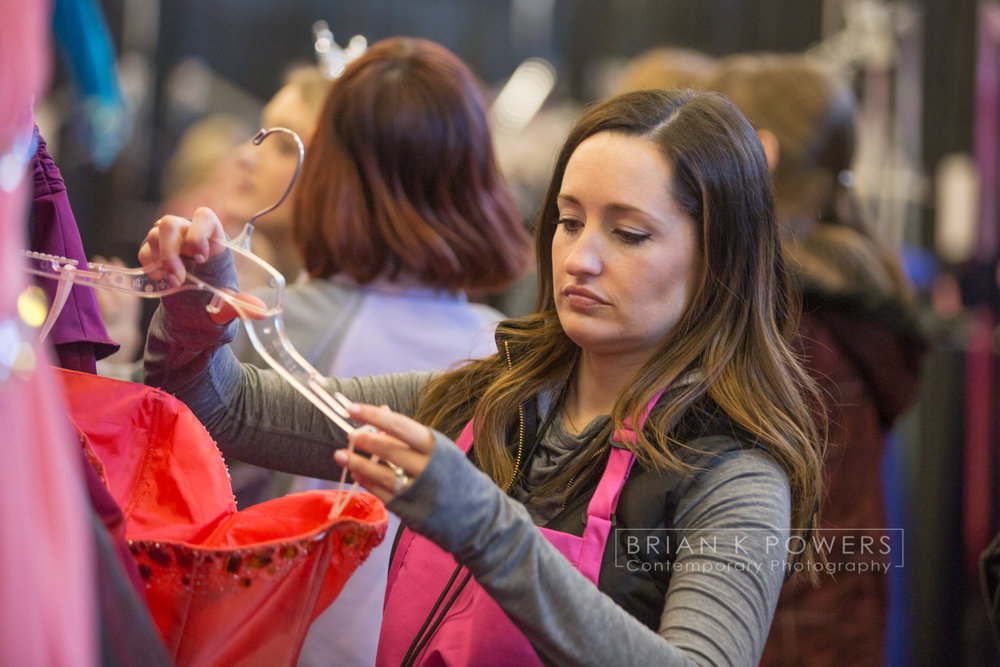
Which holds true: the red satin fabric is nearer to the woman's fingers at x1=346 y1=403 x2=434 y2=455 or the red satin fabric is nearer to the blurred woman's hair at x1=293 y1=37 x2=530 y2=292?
the woman's fingers at x1=346 y1=403 x2=434 y2=455

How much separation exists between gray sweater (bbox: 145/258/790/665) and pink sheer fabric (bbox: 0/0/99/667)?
0.24 metres

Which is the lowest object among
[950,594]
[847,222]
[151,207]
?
[950,594]

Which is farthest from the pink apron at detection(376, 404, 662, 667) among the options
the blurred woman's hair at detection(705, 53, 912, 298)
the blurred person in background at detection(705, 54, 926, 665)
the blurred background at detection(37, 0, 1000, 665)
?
the blurred background at detection(37, 0, 1000, 665)

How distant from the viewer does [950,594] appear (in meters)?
2.59

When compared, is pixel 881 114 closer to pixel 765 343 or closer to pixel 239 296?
pixel 765 343

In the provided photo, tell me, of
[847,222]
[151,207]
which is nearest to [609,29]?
[151,207]

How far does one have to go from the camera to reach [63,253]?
100 centimetres

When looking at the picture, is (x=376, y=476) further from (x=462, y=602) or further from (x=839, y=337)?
(x=839, y=337)

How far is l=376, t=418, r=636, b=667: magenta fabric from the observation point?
0.94 meters

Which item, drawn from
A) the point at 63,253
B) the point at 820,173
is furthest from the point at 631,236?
the point at 820,173

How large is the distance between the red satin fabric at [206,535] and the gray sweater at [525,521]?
10 cm

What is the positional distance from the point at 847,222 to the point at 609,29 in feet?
7.37

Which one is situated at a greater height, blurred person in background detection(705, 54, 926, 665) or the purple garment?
blurred person in background detection(705, 54, 926, 665)

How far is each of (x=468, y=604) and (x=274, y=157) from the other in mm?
1136
